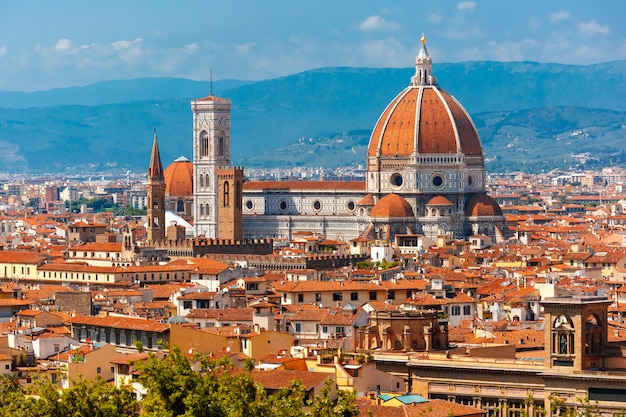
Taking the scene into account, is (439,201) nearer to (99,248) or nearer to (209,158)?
(209,158)

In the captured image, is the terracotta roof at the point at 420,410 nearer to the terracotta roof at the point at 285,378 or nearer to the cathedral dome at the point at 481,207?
the terracotta roof at the point at 285,378

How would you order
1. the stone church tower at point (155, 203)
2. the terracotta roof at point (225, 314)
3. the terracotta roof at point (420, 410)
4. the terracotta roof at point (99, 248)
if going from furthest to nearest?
1. the stone church tower at point (155, 203)
2. the terracotta roof at point (99, 248)
3. the terracotta roof at point (225, 314)
4. the terracotta roof at point (420, 410)

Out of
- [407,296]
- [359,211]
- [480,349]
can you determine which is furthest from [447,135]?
[480,349]

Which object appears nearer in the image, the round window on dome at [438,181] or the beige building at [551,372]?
the beige building at [551,372]

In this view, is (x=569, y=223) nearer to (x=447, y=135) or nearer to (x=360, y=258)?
(x=447, y=135)

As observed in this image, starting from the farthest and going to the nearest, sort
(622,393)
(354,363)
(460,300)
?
(460,300), (354,363), (622,393)

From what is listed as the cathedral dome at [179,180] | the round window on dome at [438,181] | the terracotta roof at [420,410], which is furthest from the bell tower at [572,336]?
the cathedral dome at [179,180]
